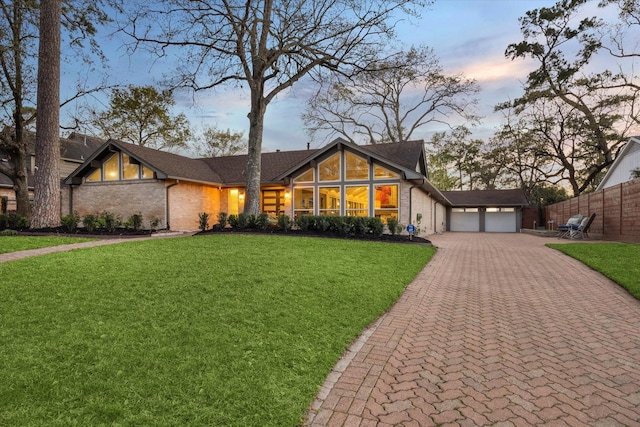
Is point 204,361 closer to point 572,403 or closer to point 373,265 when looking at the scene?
point 572,403

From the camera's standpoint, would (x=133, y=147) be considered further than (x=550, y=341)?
Yes

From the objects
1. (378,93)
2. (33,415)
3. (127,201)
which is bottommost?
(33,415)

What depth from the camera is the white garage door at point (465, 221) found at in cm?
3125

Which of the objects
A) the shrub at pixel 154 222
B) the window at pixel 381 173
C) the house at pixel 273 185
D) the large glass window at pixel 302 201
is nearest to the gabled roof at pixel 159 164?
the house at pixel 273 185

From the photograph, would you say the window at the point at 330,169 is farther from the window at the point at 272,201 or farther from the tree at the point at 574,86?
the tree at the point at 574,86

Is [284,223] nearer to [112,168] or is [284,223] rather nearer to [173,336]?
[173,336]

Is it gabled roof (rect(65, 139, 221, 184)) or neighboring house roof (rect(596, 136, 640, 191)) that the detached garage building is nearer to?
neighboring house roof (rect(596, 136, 640, 191))

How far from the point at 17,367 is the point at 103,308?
50.9 inches

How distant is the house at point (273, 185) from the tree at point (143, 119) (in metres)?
10.2

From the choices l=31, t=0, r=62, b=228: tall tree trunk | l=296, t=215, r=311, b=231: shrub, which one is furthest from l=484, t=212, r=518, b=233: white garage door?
l=31, t=0, r=62, b=228: tall tree trunk

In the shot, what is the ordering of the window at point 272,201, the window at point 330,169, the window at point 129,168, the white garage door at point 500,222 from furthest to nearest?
the white garage door at point 500,222 → the window at point 272,201 → the window at point 129,168 → the window at point 330,169

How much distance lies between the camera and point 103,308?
12.7ft

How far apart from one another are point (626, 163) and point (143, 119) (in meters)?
33.4

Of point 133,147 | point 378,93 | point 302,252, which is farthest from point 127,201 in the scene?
point 378,93
